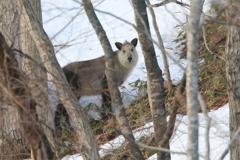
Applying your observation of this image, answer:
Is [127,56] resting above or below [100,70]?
above

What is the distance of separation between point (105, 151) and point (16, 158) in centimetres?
163

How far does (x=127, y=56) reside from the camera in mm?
10180

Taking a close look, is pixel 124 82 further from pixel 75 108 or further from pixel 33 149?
pixel 33 149

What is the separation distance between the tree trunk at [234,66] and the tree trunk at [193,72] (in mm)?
1569

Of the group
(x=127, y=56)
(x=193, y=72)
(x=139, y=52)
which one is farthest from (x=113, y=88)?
(x=139, y=52)

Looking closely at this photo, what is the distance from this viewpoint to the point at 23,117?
3.71 metres

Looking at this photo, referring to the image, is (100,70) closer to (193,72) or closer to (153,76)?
(153,76)

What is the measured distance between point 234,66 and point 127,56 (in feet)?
18.9

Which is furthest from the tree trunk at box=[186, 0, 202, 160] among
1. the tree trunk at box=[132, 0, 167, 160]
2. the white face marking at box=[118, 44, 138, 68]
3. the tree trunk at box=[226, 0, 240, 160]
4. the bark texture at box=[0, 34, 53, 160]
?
the white face marking at box=[118, 44, 138, 68]

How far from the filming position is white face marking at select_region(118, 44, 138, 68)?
33.5 ft

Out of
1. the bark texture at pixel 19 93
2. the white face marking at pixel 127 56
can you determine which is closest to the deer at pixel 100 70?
the white face marking at pixel 127 56

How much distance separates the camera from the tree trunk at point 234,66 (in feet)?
14.3

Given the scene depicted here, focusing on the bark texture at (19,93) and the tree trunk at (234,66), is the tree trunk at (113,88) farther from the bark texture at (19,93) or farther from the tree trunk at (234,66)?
the bark texture at (19,93)

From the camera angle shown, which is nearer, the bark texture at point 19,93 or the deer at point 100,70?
the bark texture at point 19,93
